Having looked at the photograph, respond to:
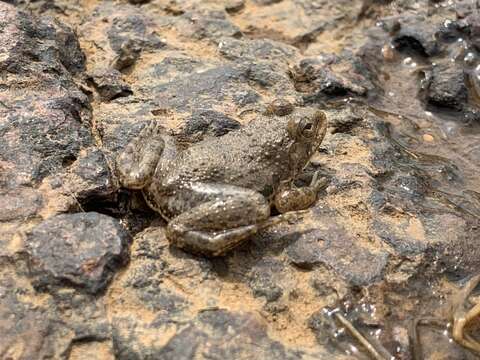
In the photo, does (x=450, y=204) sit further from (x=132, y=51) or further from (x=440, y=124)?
(x=132, y=51)

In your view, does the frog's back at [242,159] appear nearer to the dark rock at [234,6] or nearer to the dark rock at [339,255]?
the dark rock at [339,255]

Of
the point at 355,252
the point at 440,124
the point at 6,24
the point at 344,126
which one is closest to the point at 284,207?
the point at 355,252

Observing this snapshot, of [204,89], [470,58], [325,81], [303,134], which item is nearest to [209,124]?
[204,89]

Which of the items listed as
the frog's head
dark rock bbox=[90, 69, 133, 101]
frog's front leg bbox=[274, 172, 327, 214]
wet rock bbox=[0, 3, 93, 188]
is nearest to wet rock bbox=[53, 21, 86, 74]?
wet rock bbox=[0, 3, 93, 188]

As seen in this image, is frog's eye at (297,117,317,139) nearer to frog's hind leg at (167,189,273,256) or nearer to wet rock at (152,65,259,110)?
frog's hind leg at (167,189,273,256)

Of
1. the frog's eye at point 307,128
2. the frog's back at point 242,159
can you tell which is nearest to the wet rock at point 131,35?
the frog's back at point 242,159

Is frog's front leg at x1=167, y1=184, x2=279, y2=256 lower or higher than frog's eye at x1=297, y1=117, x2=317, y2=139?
lower

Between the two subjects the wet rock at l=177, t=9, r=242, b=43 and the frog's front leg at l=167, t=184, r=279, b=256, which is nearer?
the frog's front leg at l=167, t=184, r=279, b=256
